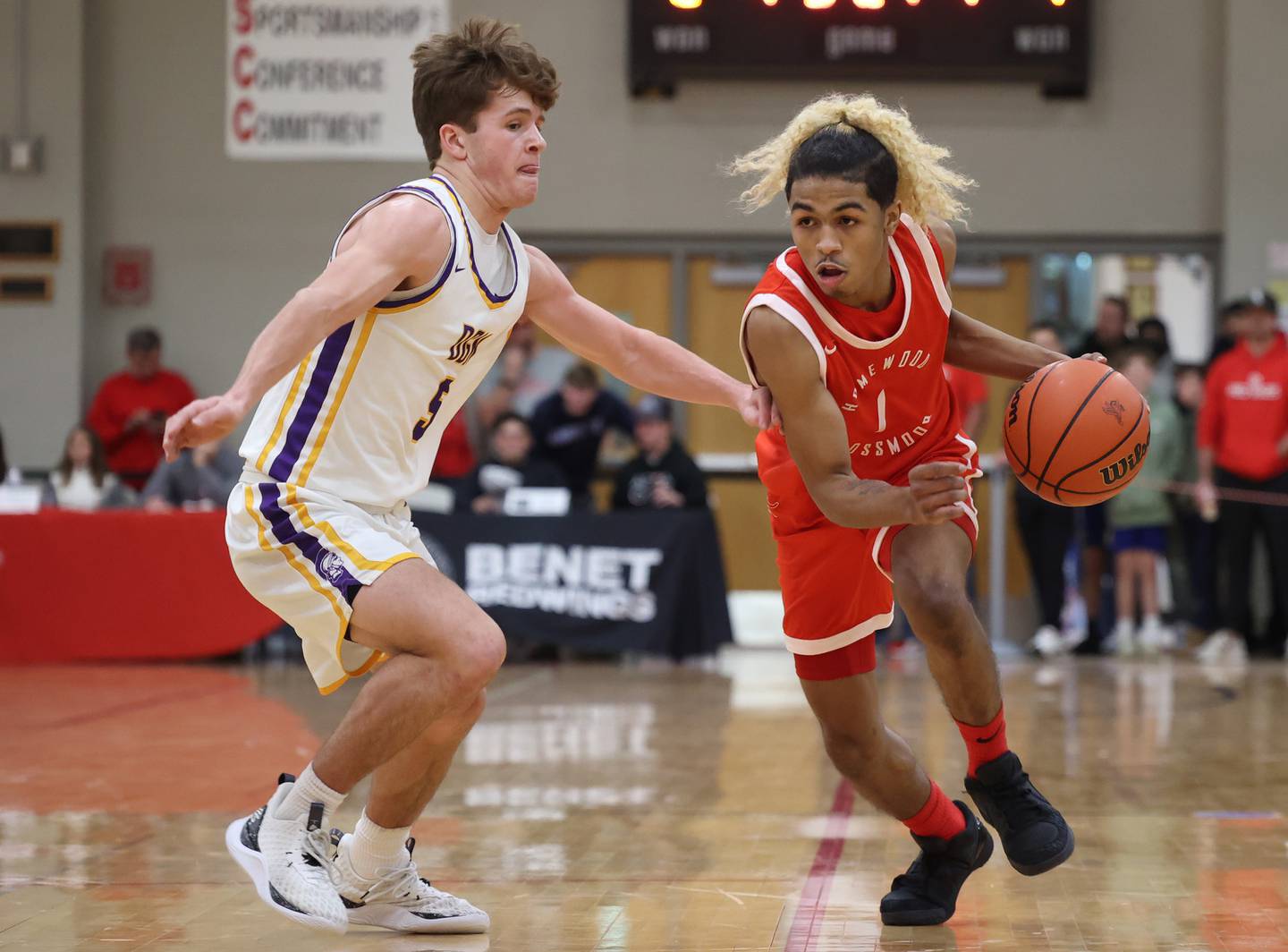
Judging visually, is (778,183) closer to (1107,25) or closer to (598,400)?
(598,400)

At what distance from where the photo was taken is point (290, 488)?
3285mm

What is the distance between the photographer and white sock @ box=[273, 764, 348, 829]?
3318 mm

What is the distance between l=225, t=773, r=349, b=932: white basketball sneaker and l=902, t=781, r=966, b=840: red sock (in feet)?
4.27

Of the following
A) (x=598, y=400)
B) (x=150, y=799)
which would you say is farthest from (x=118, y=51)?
(x=150, y=799)

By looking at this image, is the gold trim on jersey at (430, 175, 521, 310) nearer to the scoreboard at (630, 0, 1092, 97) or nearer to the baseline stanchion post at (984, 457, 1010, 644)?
the baseline stanchion post at (984, 457, 1010, 644)

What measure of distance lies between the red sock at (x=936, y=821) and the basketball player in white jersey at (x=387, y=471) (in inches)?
38.4

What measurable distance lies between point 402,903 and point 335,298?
4.35ft

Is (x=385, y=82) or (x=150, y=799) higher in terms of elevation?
(x=385, y=82)

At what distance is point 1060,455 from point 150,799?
3.14 m

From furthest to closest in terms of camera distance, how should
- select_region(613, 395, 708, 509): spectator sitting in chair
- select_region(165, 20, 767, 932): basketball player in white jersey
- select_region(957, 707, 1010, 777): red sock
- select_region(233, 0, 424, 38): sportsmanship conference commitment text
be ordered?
select_region(233, 0, 424, 38): sportsmanship conference commitment text, select_region(613, 395, 708, 509): spectator sitting in chair, select_region(957, 707, 1010, 777): red sock, select_region(165, 20, 767, 932): basketball player in white jersey

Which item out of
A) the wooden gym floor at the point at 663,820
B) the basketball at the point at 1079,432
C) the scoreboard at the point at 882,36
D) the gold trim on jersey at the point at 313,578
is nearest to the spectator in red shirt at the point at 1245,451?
the wooden gym floor at the point at 663,820

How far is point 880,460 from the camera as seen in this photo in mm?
3684

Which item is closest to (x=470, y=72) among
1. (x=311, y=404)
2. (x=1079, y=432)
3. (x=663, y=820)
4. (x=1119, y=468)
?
(x=311, y=404)

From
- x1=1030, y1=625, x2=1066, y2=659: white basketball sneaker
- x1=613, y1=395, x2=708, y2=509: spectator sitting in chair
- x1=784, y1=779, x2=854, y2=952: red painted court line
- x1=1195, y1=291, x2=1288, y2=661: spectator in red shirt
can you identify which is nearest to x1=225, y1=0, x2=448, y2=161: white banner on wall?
x1=613, y1=395, x2=708, y2=509: spectator sitting in chair
